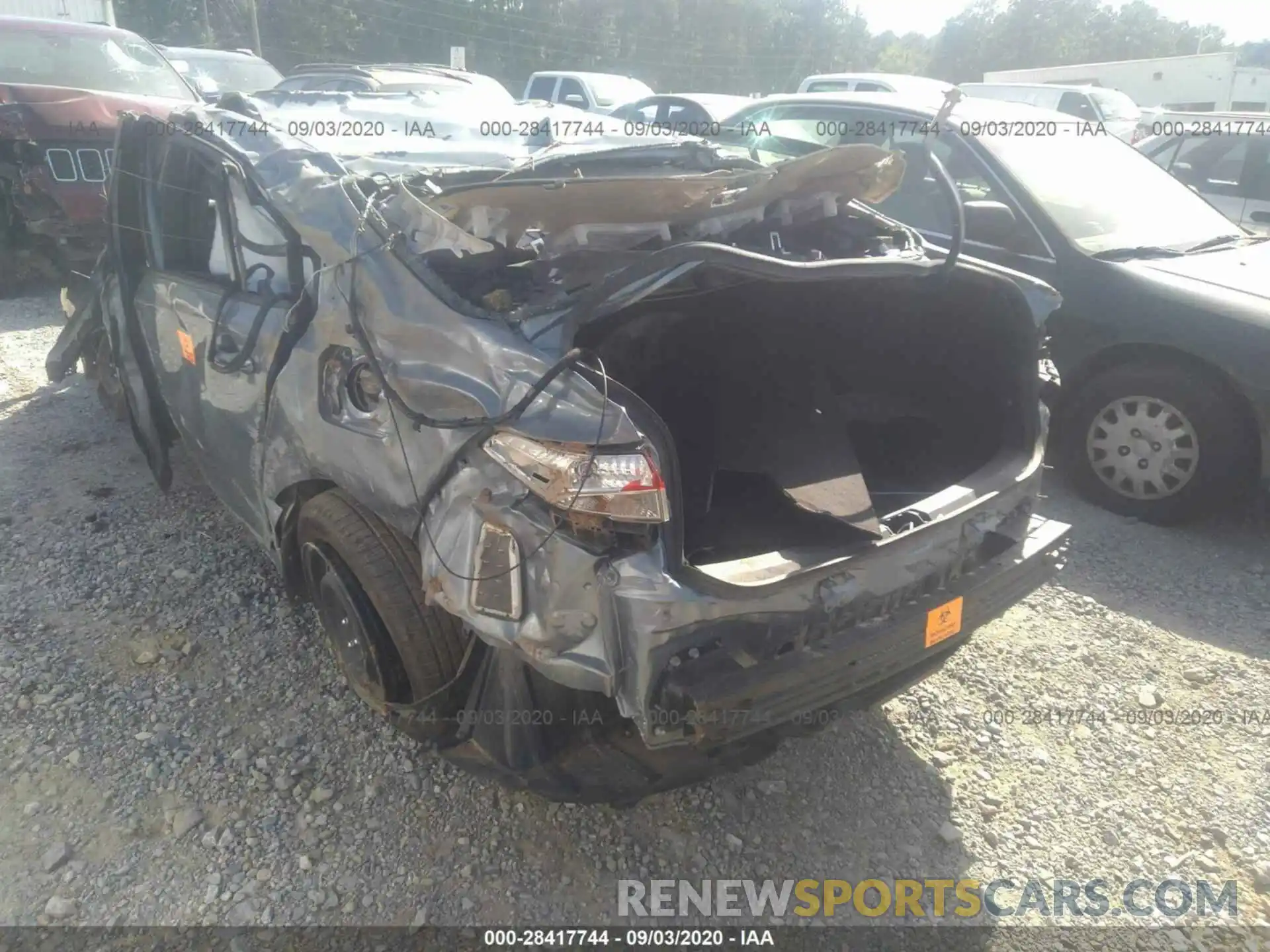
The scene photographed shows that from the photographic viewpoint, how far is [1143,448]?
429 cm

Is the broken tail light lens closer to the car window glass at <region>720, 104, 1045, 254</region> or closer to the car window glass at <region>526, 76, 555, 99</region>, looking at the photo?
the car window glass at <region>720, 104, 1045, 254</region>

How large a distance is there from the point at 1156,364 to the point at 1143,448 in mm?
389

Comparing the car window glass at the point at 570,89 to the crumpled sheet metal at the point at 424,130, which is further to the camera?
the car window glass at the point at 570,89

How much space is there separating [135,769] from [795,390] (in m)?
2.33

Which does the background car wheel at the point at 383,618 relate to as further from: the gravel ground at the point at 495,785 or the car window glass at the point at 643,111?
the car window glass at the point at 643,111

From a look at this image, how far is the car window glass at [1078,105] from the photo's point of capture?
1636 centimetres

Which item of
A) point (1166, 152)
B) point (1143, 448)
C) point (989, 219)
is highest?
point (1166, 152)

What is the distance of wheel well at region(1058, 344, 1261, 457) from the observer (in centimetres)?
399

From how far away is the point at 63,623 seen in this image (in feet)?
11.3

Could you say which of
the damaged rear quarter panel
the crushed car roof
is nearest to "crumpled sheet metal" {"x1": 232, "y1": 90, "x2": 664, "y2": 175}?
the crushed car roof

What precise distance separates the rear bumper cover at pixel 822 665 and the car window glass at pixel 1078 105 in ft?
54.5

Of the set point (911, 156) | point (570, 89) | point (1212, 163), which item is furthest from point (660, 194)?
point (570, 89)

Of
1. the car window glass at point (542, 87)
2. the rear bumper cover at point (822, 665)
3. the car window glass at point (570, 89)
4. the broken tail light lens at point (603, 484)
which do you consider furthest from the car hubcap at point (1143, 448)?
the car window glass at point (542, 87)

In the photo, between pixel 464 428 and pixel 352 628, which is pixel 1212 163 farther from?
pixel 352 628
